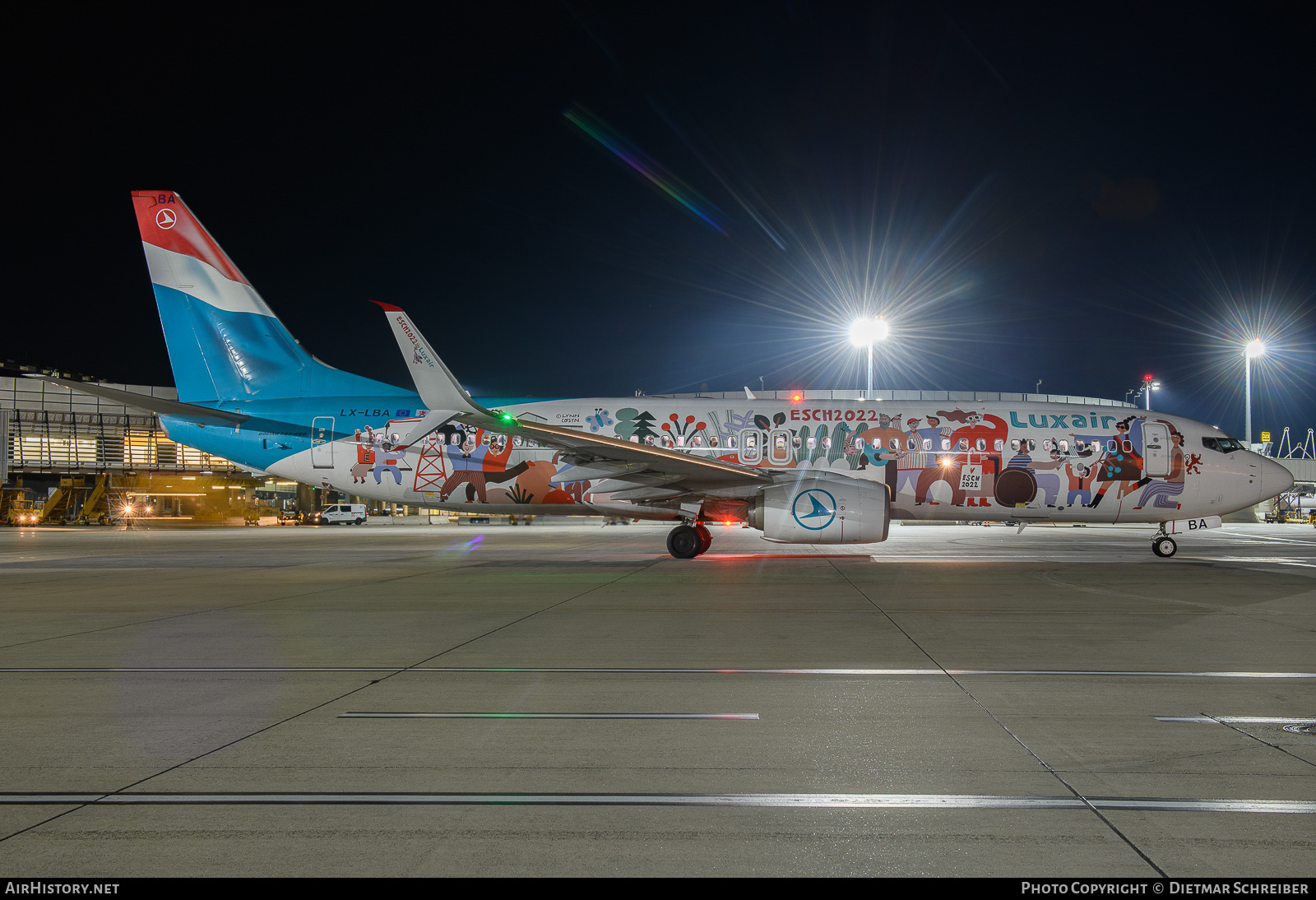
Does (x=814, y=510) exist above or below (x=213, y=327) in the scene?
below

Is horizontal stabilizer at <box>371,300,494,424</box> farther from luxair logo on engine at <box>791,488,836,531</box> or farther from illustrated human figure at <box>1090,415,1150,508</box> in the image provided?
illustrated human figure at <box>1090,415,1150,508</box>

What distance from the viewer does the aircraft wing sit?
13164mm

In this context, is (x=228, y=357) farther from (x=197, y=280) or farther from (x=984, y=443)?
(x=984, y=443)

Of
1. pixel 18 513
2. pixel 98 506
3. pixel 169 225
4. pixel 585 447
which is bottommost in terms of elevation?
pixel 18 513

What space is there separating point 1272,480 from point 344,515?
4428 centimetres

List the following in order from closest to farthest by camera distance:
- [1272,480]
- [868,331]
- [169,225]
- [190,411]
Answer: [1272,480], [190,411], [169,225], [868,331]

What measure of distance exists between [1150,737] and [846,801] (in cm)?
231

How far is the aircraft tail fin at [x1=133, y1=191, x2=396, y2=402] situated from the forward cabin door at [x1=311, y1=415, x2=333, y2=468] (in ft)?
3.34

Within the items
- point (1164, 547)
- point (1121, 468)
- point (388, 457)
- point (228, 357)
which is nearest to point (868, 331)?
point (1164, 547)

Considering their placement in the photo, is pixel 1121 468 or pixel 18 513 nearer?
pixel 1121 468

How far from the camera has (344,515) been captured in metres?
46.2

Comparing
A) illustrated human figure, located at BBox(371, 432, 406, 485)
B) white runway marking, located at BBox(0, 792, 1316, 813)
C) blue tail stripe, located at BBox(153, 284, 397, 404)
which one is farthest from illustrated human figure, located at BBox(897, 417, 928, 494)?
white runway marking, located at BBox(0, 792, 1316, 813)

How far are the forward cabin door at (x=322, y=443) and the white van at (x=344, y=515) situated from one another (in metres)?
30.6

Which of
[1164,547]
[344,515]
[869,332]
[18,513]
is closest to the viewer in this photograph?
[1164,547]
